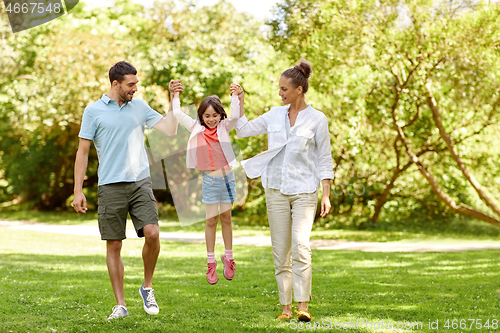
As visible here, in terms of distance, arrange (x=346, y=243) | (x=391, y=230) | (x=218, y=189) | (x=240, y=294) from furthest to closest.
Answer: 1. (x=391, y=230)
2. (x=346, y=243)
3. (x=240, y=294)
4. (x=218, y=189)

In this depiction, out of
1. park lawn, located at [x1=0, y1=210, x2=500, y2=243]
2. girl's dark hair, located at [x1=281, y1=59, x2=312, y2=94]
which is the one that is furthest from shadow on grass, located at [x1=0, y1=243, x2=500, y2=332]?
park lawn, located at [x1=0, y1=210, x2=500, y2=243]

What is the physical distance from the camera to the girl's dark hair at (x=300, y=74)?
505 cm

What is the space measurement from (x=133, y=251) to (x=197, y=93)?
7.48m

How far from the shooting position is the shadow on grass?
513 cm

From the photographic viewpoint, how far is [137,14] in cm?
2753

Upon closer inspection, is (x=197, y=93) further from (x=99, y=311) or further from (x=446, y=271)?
(x=99, y=311)

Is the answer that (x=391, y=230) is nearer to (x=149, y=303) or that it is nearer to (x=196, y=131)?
(x=149, y=303)

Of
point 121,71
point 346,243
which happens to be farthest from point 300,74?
point 346,243

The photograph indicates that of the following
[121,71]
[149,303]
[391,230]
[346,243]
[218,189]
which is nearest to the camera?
[121,71]

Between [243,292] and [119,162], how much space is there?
2802mm

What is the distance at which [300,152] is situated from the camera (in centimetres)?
507

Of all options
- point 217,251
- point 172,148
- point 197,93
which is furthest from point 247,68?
point 172,148

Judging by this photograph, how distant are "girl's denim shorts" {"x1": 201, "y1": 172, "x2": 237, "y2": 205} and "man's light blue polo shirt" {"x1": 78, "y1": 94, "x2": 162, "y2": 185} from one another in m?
0.64

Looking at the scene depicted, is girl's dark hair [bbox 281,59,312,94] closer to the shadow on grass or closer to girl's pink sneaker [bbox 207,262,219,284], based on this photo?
girl's pink sneaker [bbox 207,262,219,284]
